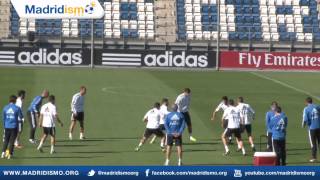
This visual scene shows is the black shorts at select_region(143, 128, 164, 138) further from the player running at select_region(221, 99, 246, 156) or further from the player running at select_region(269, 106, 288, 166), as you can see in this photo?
the player running at select_region(269, 106, 288, 166)

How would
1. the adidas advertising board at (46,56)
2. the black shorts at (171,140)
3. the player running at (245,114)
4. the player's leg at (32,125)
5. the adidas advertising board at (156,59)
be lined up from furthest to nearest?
1. the adidas advertising board at (156,59)
2. the adidas advertising board at (46,56)
3. the player's leg at (32,125)
4. the player running at (245,114)
5. the black shorts at (171,140)

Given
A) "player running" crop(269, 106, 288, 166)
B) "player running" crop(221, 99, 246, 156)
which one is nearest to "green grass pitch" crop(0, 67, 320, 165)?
"player running" crop(221, 99, 246, 156)

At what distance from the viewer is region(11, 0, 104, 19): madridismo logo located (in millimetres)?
68875

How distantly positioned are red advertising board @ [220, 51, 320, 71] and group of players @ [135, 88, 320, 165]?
99.8 ft

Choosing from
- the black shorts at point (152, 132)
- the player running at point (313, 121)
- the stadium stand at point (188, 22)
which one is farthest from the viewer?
the stadium stand at point (188, 22)

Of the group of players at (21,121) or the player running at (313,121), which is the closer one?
the group of players at (21,121)

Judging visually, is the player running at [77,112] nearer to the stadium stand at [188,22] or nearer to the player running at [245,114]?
the player running at [245,114]

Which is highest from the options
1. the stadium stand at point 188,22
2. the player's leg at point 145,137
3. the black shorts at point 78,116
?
the stadium stand at point 188,22

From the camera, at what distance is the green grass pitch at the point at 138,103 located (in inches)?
1070

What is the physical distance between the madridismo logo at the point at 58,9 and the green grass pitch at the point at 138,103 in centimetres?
1221

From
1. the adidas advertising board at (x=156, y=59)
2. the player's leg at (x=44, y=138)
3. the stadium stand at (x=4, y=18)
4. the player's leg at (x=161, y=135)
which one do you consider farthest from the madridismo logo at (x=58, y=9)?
the player's leg at (x=44, y=138)

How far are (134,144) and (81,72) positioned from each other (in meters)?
26.3

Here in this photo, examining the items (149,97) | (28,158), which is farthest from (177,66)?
(28,158)

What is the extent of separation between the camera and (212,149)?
28.9 meters
